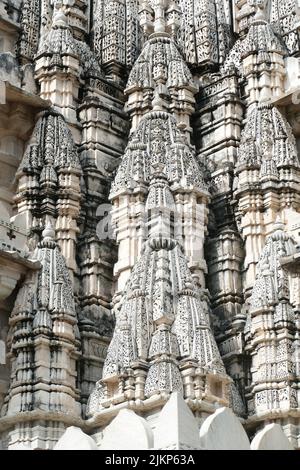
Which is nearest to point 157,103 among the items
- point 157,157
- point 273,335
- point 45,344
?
point 157,157

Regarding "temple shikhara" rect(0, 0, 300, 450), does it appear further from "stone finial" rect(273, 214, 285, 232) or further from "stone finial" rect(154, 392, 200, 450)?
"stone finial" rect(154, 392, 200, 450)

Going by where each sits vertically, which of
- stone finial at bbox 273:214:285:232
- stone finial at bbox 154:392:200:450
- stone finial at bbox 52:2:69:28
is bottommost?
stone finial at bbox 154:392:200:450

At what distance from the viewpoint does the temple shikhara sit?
15.9 meters

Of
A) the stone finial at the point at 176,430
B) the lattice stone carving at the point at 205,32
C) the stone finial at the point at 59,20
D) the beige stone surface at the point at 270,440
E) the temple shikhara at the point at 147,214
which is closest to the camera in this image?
the stone finial at the point at 176,430

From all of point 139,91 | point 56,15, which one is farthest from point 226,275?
point 56,15

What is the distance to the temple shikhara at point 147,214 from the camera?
15914 mm

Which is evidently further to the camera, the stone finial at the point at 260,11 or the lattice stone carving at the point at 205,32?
the lattice stone carving at the point at 205,32

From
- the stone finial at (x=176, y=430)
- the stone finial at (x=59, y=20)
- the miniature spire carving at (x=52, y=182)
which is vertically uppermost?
the stone finial at (x=59, y=20)

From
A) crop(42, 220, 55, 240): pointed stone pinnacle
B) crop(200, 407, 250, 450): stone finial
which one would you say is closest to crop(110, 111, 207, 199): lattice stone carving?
crop(42, 220, 55, 240): pointed stone pinnacle

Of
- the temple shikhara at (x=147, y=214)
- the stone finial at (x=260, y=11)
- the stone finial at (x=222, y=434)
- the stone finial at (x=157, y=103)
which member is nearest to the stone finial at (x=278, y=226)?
the temple shikhara at (x=147, y=214)

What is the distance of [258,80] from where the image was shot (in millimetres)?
19766

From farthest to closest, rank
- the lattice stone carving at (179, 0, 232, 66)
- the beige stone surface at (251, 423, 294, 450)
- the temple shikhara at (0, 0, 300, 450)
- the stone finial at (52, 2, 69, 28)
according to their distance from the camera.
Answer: the lattice stone carving at (179, 0, 232, 66) < the stone finial at (52, 2, 69, 28) < the temple shikhara at (0, 0, 300, 450) < the beige stone surface at (251, 423, 294, 450)

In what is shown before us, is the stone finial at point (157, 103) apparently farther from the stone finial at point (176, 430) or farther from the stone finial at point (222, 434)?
the stone finial at point (176, 430)

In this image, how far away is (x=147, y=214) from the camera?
58.5 feet
